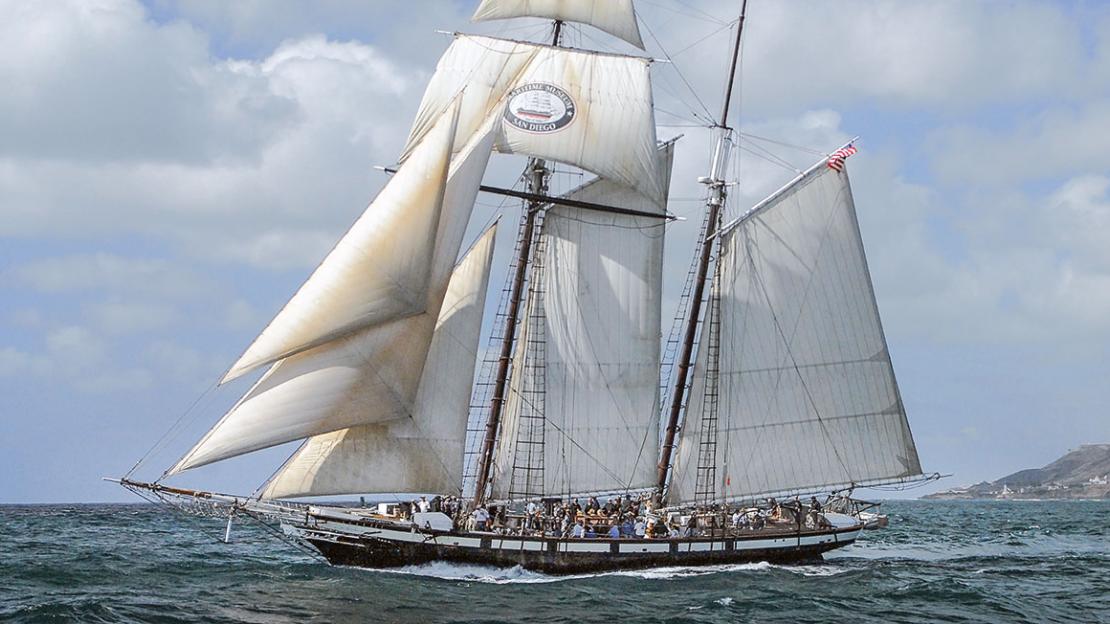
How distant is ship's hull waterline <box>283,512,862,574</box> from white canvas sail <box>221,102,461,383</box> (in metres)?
7.33

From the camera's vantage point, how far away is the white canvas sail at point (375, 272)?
122 ft

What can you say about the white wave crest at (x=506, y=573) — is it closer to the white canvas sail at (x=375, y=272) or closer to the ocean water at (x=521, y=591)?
the ocean water at (x=521, y=591)

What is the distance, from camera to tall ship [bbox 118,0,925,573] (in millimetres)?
42500

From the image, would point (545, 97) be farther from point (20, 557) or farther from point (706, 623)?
point (20, 557)

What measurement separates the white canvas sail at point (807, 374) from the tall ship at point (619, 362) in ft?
0.25

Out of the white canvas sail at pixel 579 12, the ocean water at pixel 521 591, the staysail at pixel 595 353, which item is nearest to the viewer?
the ocean water at pixel 521 591

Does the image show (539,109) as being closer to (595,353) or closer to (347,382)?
(595,353)

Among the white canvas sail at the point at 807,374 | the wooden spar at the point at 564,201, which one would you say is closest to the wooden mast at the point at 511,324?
the wooden spar at the point at 564,201

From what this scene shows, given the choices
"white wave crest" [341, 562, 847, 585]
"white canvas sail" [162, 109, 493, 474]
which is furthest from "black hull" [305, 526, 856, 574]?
"white canvas sail" [162, 109, 493, 474]

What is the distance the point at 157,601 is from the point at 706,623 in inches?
583

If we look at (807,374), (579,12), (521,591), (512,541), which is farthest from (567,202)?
(521,591)

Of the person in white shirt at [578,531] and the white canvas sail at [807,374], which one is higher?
the white canvas sail at [807,374]

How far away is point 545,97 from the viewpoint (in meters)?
47.8

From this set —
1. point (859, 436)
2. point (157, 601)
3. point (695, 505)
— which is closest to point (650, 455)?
point (695, 505)
